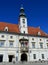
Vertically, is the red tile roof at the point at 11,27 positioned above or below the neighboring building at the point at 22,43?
above

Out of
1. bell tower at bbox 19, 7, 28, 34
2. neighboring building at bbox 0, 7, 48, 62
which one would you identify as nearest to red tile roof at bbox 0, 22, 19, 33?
neighboring building at bbox 0, 7, 48, 62

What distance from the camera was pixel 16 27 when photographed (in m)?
41.6

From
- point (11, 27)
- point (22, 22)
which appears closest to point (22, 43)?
point (11, 27)

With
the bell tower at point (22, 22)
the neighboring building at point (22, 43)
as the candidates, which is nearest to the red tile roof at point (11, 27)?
the neighboring building at point (22, 43)

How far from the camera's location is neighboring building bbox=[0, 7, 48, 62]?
36125 millimetres

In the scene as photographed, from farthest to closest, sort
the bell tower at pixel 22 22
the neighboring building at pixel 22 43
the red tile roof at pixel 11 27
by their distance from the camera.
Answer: the bell tower at pixel 22 22 < the red tile roof at pixel 11 27 < the neighboring building at pixel 22 43

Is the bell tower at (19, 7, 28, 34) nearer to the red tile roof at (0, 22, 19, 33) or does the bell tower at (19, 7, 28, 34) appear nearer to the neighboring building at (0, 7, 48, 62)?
the neighboring building at (0, 7, 48, 62)

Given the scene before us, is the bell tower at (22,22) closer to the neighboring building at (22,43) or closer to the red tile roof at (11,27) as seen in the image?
the neighboring building at (22,43)

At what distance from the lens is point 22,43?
3834 cm

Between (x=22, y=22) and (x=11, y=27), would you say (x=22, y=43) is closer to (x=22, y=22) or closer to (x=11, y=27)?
(x=11, y=27)

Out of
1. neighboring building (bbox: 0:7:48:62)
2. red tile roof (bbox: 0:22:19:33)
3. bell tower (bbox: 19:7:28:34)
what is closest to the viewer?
neighboring building (bbox: 0:7:48:62)

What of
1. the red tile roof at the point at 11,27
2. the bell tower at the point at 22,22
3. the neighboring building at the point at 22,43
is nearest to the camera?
the neighboring building at the point at 22,43

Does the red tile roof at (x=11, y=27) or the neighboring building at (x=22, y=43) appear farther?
the red tile roof at (x=11, y=27)

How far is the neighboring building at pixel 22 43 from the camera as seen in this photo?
3612 cm
